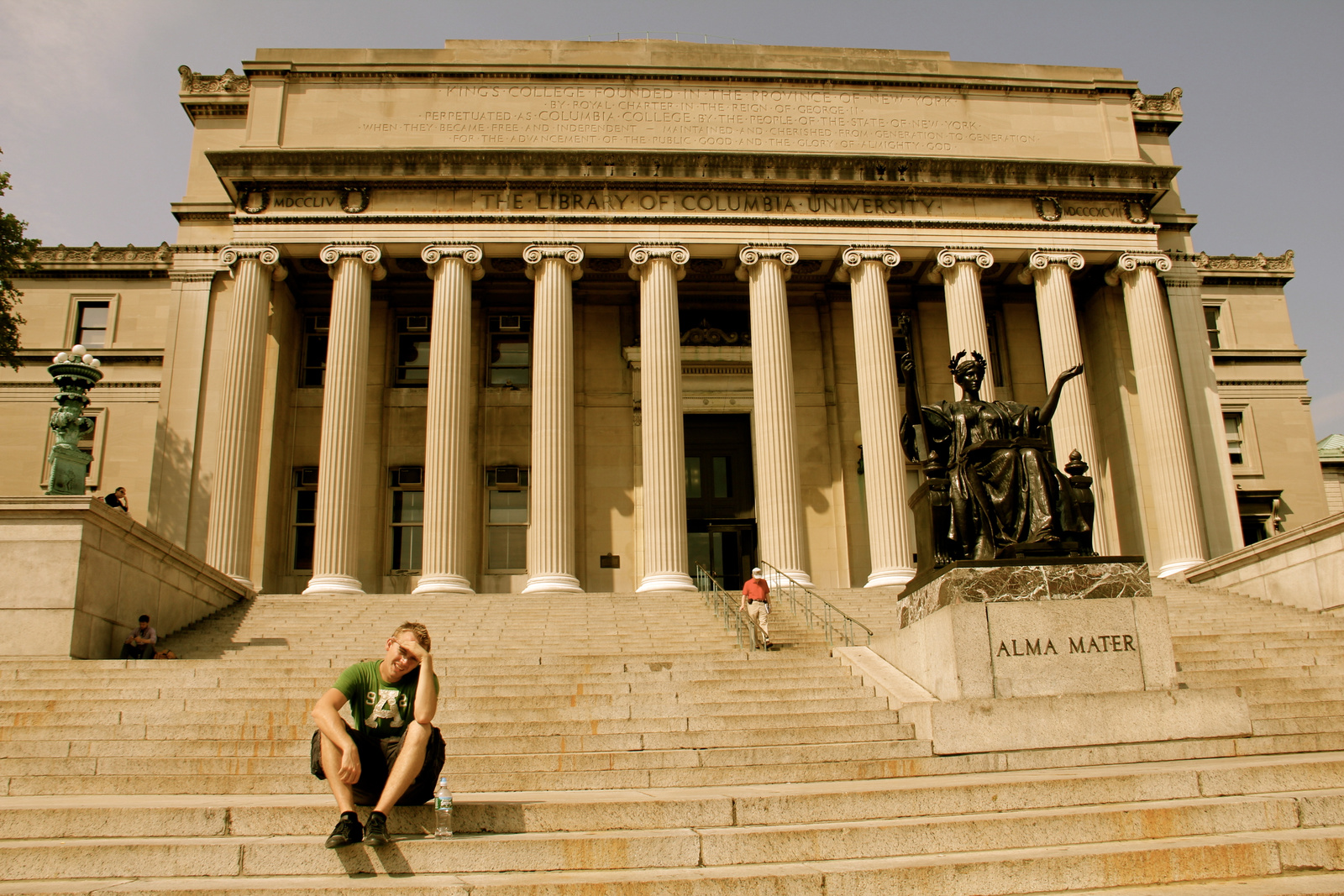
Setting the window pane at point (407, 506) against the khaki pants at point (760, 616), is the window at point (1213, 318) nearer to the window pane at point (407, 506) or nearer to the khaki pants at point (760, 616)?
the khaki pants at point (760, 616)

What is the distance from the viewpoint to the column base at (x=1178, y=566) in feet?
82.7

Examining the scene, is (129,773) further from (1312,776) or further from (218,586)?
(218,586)

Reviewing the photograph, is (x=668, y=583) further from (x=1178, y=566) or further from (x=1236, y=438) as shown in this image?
(x=1236, y=438)

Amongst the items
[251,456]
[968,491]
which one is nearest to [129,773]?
[968,491]

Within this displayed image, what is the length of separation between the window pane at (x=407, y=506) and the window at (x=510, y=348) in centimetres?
405

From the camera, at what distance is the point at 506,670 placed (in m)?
14.1

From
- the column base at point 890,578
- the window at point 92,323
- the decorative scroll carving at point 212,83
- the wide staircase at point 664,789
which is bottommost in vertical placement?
the wide staircase at point 664,789

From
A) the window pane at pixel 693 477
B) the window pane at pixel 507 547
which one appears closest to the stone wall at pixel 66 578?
the window pane at pixel 507 547

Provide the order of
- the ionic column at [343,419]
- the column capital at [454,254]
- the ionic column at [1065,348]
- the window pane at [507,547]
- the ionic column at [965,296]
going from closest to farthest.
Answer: the ionic column at [343,419] → the column capital at [454,254] → the ionic column at [1065,348] → the ionic column at [965,296] → the window pane at [507,547]

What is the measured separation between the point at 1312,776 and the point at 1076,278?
23.9 m

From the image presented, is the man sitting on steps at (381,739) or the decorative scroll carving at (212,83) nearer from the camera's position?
the man sitting on steps at (381,739)

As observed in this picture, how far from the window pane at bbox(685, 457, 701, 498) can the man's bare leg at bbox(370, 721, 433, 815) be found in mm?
23423

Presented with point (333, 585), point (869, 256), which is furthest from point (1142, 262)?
point (333, 585)

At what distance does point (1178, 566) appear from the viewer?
2541cm
